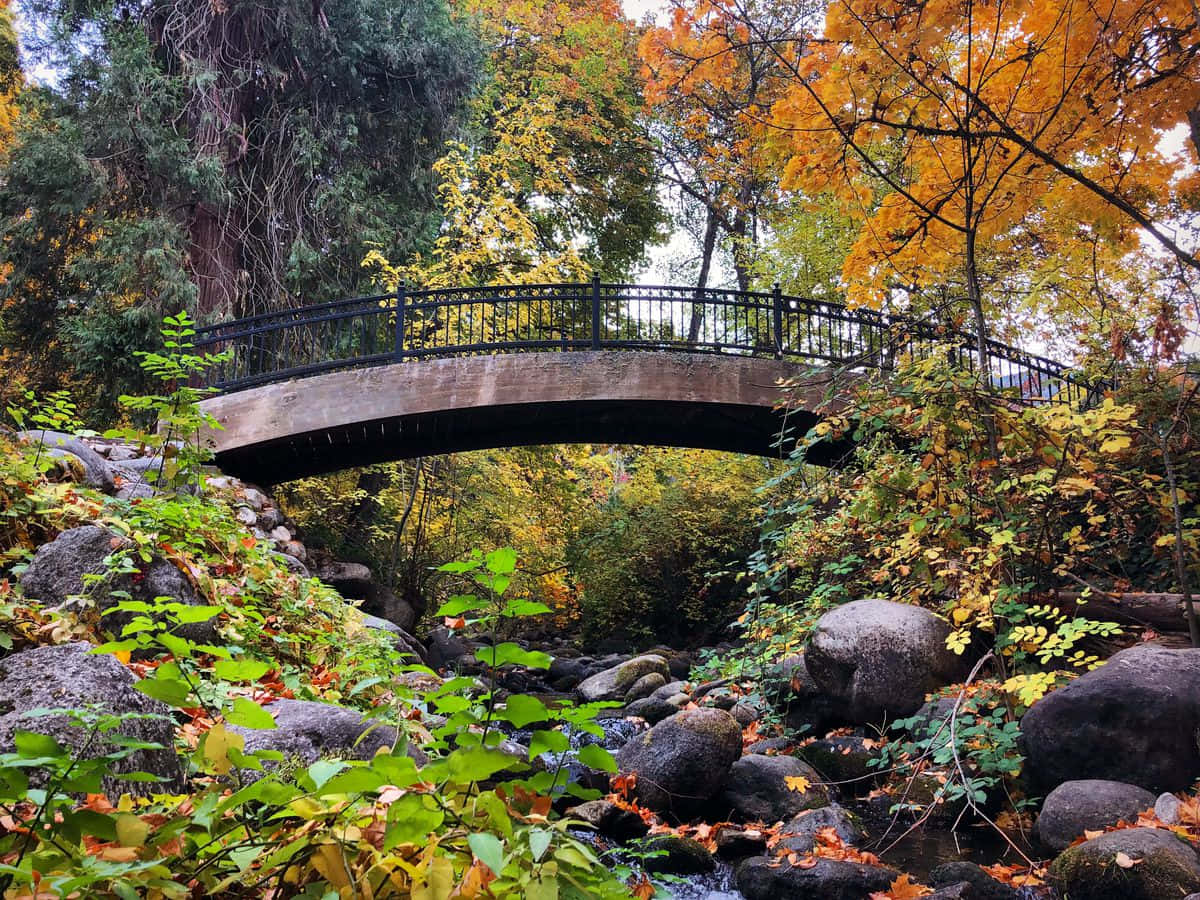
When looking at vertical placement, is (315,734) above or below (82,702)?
below

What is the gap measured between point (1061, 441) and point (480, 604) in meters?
4.63

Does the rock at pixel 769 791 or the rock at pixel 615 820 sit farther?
the rock at pixel 769 791

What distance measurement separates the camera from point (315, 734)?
8.73 feet

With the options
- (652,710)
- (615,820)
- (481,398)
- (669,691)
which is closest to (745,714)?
(652,710)

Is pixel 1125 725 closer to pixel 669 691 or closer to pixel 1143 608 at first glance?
pixel 1143 608

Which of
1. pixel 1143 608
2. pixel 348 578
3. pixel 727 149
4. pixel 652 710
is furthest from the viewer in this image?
pixel 727 149

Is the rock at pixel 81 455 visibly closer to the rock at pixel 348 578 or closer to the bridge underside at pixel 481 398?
the bridge underside at pixel 481 398

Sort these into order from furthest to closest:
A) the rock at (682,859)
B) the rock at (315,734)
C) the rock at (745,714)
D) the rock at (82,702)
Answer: the rock at (745,714) < the rock at (682,859) < the rock at (315,734) < the rock at (82,702)

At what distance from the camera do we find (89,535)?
3510mm

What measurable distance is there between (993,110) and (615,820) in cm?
499

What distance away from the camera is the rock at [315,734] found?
2539mm

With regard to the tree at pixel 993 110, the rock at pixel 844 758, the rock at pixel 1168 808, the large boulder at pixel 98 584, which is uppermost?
the tree at pixel 993 110

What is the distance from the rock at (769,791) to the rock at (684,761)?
10 centimetres

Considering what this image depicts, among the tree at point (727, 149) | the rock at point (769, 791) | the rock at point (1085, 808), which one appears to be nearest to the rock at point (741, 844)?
the rock at point (769, 791)
